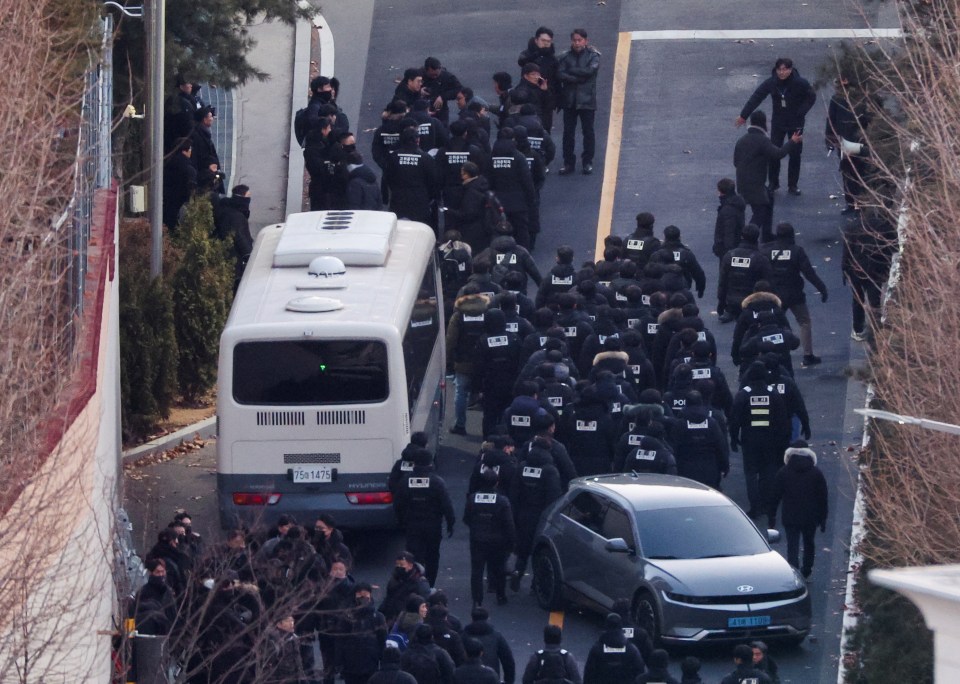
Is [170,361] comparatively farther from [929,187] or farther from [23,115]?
[929,187]

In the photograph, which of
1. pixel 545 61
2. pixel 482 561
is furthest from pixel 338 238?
pixel 545 61

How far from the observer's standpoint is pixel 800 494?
59.2 feet

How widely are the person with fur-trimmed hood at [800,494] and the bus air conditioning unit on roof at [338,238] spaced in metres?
4.81

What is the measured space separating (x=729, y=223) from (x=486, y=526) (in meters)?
8.08

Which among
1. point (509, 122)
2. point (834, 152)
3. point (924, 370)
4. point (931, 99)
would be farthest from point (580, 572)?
point (834, 152)

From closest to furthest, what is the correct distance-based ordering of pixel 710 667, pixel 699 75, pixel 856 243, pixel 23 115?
pixel 23 115 → pixel 710 667 → pixel 856 243 → pixel 699 75

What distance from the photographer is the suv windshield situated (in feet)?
55.7

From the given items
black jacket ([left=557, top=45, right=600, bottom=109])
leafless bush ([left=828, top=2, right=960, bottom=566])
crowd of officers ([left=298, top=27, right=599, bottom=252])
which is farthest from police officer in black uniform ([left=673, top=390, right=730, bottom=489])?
black jacket ([left=557, top=45, right=600, bottom=109])

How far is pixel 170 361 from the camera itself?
23.1 m

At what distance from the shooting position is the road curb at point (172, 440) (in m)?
22.2

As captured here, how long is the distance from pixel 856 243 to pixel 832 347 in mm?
2209

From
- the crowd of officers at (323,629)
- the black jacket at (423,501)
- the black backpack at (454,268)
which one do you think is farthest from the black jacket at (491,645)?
the black backpack at (454,268)

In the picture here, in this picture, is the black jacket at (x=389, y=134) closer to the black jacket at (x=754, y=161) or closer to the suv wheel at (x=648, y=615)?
the black jacket at (x=754, y=161)

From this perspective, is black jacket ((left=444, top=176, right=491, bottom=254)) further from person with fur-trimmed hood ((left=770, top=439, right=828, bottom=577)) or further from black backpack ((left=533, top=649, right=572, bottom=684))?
black backpack ((left=533, top=649, right=572, bottom=684))
